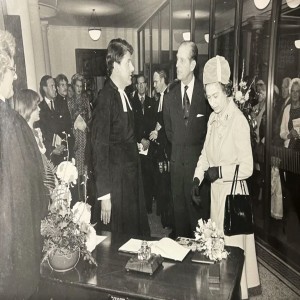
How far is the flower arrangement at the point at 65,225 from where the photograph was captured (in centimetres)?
150

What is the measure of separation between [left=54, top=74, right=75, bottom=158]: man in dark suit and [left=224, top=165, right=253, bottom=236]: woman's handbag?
4.41 ft

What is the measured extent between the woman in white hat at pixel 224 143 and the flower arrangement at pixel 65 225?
36.1 inches

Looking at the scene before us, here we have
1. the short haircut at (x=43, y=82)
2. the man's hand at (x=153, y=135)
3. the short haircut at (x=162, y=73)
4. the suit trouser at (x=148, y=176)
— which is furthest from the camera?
the suit trouser at (x=148, y=176)

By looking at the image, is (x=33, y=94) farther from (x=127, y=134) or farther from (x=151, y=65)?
(x=151, y=65)

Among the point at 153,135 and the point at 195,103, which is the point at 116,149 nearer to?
the point at 195,103

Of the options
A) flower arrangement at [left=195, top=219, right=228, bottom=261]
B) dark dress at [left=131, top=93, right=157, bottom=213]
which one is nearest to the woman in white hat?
flower arrangement at [left=195, top=219, right=228, bottom=261]

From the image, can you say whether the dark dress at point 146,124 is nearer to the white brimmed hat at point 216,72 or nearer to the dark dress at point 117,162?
the dark dress at point 117,162

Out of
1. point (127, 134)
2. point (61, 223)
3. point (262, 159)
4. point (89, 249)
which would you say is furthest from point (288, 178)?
point (61, 223)

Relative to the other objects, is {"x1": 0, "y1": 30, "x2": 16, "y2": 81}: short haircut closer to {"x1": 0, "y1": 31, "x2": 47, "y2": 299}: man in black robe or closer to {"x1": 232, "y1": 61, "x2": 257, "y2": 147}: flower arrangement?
{"x1": 0, "y1": 31, "x2": 47, "y2": 299}: man in black robe

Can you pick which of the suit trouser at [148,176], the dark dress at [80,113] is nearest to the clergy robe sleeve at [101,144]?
the dark dress at [80,113]

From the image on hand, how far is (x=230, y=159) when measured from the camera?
2.12m

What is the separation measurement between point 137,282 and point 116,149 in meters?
1.11

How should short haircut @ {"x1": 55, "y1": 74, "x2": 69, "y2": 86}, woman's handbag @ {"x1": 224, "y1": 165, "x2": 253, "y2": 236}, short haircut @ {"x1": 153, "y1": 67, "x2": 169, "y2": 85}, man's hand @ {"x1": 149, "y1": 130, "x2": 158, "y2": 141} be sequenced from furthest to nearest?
short haircut @ {"x1": 153, "y1": 67, "x2": 169, "y2": 85}
man's hand @ {"x1": 149, "y1": 130, "x2": 158, "y2": 141}
short haircut @ {"x1": 55, "y1": 74, "x2": 69, "y2": 86}
woman's handbag @ {"x1": 224, "y1": 165, "x2": 253, "y2": 236}

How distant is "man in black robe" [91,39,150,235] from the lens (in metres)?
2.30
